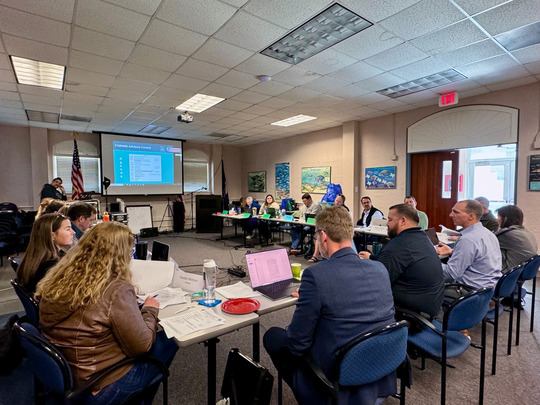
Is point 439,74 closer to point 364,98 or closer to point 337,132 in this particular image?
point 364,98

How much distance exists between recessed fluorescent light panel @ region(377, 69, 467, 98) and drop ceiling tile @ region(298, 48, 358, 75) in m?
1.37

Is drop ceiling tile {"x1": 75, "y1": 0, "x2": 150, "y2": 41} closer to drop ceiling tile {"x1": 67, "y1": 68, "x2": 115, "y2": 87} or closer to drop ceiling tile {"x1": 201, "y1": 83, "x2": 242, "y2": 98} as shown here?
drop ceiling tile {"x1": 67, "y1": 68, "x2": 115, "y2": 87}

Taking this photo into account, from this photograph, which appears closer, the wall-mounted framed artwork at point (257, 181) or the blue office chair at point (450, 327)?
the blue office chair at point (450, 327)

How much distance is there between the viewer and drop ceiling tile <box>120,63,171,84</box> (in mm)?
3745

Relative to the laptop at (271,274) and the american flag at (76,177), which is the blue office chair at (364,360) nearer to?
the laptop at (271,274)

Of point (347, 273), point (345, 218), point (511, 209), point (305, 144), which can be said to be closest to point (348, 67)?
point (511, 209)

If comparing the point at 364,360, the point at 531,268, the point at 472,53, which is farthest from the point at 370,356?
the point at 472,53

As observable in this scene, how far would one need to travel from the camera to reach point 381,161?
6.49 metres

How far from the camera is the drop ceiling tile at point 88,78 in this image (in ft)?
12.7

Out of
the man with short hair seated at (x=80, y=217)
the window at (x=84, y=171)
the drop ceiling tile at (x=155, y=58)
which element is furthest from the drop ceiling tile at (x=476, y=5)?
the window at (x=84, y=171)

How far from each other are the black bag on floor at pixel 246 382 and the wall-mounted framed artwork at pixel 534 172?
5.25 meters

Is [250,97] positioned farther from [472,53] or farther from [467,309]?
[467,309]

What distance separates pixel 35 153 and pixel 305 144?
7.23 metres

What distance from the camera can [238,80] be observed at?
4230 mm
